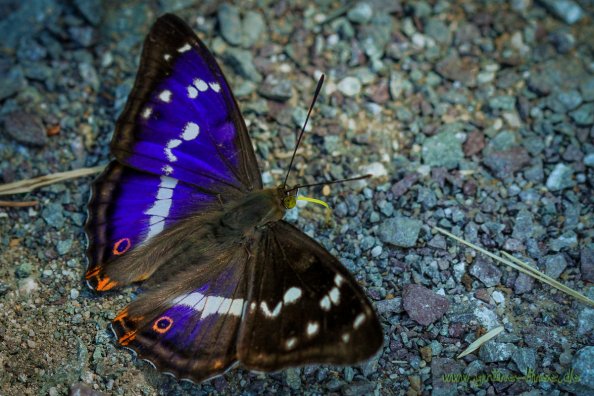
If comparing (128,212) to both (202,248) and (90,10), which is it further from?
(90,10)

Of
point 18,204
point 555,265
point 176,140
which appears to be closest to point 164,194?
point 176,140

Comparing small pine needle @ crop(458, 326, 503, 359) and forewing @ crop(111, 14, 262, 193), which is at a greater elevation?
forewing @ crop(111, 14, 262, 193)

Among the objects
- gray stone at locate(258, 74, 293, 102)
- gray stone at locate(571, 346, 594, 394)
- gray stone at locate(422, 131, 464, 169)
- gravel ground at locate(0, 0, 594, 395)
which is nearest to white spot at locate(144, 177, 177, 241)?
gravel ground at locate(0, 0, 594, 395)

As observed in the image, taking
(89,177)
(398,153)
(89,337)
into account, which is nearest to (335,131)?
(398,153)

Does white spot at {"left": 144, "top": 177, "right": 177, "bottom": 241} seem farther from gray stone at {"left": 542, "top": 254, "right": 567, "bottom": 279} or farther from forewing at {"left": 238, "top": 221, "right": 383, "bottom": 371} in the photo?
gray stone at {"left": 542, "top": 254, "right": 567, "bottom": 279}

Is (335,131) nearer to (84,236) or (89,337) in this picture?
(84,236)

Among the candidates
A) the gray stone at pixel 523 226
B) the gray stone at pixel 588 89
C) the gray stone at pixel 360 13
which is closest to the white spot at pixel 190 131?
the gray stone at pixel 360 13

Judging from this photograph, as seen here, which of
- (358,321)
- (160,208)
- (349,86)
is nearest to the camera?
(358,321)
